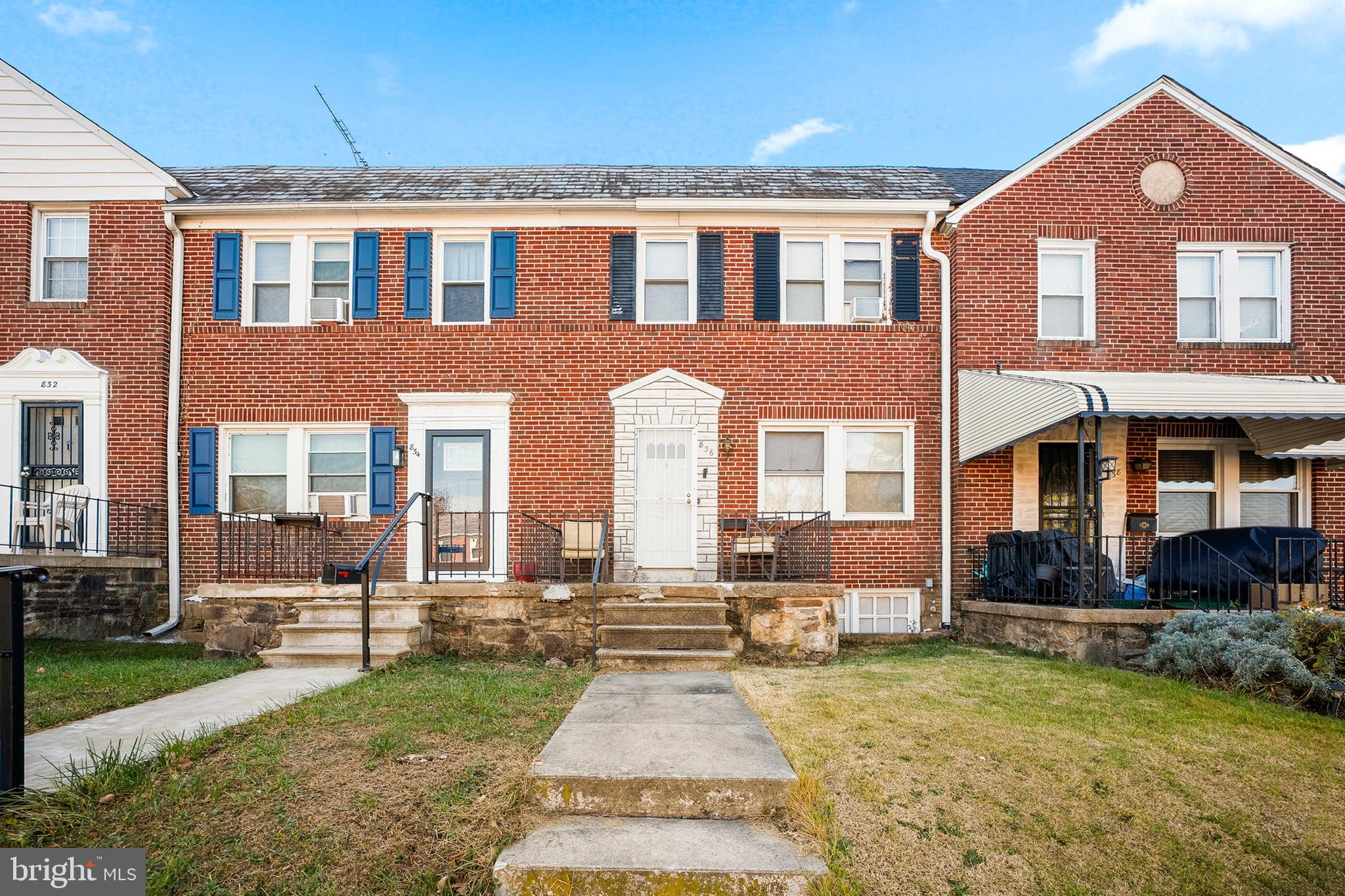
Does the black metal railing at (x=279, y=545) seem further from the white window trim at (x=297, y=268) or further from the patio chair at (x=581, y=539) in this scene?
the patio chair at (x=581, y=539)

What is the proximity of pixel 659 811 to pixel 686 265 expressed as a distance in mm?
8171

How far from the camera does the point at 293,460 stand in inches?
416

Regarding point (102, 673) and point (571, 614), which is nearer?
point (102, 673)

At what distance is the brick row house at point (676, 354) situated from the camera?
10.4m

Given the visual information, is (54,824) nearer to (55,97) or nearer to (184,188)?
(184,188)

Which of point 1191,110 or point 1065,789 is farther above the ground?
point 1191,110

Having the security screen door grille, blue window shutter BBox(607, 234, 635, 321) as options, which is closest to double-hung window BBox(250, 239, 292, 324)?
blue window shutter BBox(607, 234, 635, 321)

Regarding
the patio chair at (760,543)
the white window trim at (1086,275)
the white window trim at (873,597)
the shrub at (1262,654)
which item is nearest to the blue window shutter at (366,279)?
the patio chair at (760,543)

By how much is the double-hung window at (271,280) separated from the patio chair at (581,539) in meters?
4.94

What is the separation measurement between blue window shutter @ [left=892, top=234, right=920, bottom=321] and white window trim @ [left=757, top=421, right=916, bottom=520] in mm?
1519

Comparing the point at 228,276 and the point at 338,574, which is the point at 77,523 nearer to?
the point at 228,276

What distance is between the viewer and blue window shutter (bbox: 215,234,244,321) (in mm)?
10586

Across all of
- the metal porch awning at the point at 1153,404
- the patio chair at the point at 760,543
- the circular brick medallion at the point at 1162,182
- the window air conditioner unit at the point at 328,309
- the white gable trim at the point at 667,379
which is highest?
the circular brick medallion at the point at 1162,182

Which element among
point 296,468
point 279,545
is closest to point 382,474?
point 296,468
